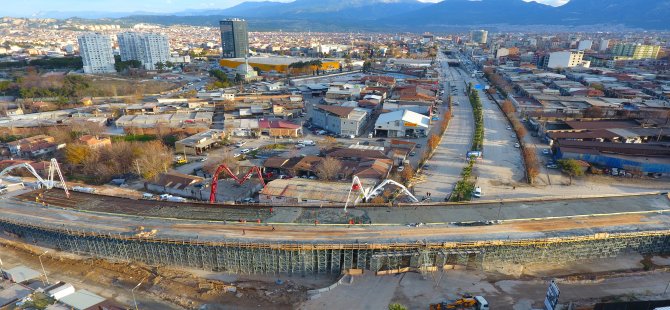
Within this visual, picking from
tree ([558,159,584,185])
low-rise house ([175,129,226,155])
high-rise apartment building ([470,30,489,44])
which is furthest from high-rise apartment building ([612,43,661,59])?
low-rise house ([175,129,226,155])

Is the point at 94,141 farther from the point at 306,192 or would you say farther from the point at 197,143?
the point at 306,192

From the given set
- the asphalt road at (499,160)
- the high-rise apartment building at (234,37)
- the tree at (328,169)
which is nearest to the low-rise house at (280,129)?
the tree at (328,169)

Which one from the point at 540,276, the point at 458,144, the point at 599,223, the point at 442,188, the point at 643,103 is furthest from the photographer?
the point at 643,103

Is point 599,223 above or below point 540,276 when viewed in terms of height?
above

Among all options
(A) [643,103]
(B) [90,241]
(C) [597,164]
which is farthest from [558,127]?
(B) [90,241]

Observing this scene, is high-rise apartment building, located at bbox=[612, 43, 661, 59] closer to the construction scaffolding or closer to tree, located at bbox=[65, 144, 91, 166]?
the construction scaffolding

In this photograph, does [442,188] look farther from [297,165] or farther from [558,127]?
[558,127]

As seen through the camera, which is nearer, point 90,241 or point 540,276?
point 540,276
